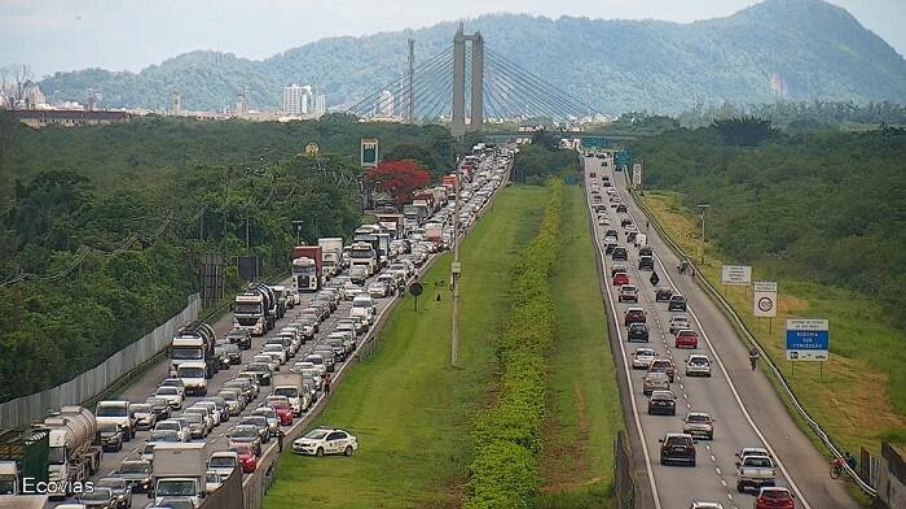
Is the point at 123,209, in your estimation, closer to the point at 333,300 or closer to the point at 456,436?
the point at 333,300

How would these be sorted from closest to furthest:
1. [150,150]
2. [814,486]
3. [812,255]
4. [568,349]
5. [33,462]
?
[33,462] → [814,486] → [568,349] → [812,255] → [150,150]

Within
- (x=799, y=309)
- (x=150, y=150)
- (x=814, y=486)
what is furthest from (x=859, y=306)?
(x=150, y=150)

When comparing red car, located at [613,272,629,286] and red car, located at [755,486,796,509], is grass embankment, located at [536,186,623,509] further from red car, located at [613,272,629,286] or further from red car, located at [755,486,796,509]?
red car, located at [755,486,796,509]

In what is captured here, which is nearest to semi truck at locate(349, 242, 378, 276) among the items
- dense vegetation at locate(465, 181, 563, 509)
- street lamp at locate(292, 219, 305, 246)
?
dense vegetation at locate(465, 181, 563, 509)

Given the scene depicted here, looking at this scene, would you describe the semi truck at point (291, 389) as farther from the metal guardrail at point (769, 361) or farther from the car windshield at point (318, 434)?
the metal guardrail at point (769, 361)

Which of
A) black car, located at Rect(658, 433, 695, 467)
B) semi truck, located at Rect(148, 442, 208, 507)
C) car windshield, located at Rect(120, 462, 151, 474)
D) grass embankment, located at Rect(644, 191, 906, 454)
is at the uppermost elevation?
semi truck, located at Rect(148, 442, 208, 507)

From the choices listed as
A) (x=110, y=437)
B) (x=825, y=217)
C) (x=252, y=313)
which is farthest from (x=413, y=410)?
(x=825, y=217)
